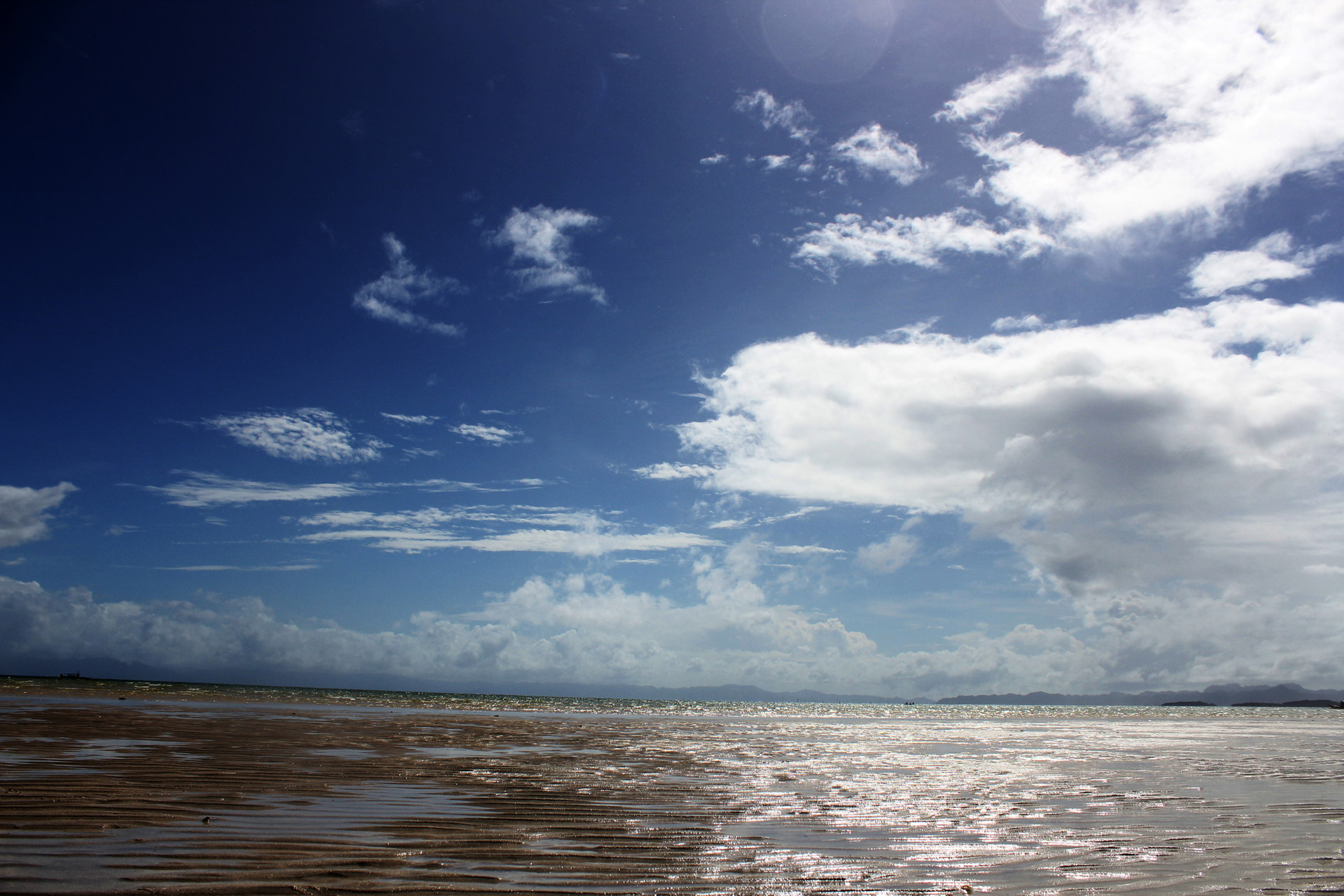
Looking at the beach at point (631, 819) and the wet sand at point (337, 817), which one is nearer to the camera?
the wet sand at point (337, 817)

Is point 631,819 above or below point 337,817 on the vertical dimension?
below

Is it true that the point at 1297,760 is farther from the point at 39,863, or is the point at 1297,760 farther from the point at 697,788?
the point at 39,863

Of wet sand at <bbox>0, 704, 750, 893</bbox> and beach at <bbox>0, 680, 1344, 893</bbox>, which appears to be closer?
wet sand at <bbox>0, 704, 750, 893</bbox>

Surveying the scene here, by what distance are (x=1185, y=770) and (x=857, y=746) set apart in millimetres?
12116

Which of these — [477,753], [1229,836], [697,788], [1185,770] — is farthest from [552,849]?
[1185,770]

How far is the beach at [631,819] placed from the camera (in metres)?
8.20

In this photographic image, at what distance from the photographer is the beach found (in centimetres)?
820

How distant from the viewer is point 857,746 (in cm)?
3023

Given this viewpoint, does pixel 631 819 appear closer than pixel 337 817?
No

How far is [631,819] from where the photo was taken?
38.9ft

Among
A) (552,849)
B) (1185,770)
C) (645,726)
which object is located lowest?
(645,726)

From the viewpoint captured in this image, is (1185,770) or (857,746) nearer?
(1185,770)

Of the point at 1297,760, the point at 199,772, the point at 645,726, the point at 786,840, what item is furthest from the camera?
the point at 645,726

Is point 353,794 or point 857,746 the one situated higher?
point 353,794
